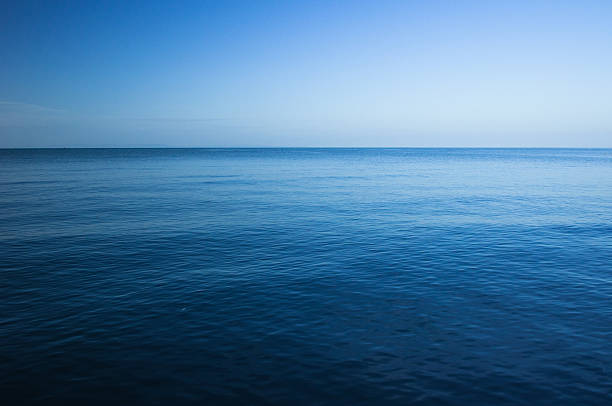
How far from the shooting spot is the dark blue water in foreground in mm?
12594

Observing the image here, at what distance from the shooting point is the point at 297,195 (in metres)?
57.5

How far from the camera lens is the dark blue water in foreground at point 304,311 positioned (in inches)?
496

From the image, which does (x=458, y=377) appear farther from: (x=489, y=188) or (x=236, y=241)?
(x=489, y=188)

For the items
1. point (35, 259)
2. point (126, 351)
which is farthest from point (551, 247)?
point (35, 259)

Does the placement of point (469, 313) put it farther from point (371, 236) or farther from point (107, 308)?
point (107, 308)

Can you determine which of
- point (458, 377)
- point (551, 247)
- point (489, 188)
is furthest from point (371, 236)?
point (489, 188)

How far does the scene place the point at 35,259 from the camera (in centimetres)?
2550

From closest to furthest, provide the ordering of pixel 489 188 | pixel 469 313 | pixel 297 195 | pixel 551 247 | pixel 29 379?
pixel 29 379 < pixel 469 313 < pixel 551 247 < pixel 297 195 < pixel 489 188

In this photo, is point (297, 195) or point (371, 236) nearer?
point (371, 236)

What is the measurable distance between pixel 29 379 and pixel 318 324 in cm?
1071

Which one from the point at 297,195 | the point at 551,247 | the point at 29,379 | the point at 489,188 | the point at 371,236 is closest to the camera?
the point at 29,379

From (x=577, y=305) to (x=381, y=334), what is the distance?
1055cm

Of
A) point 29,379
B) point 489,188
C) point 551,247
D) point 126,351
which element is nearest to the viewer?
point 29,379

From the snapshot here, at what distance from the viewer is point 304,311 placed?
18.1 m
